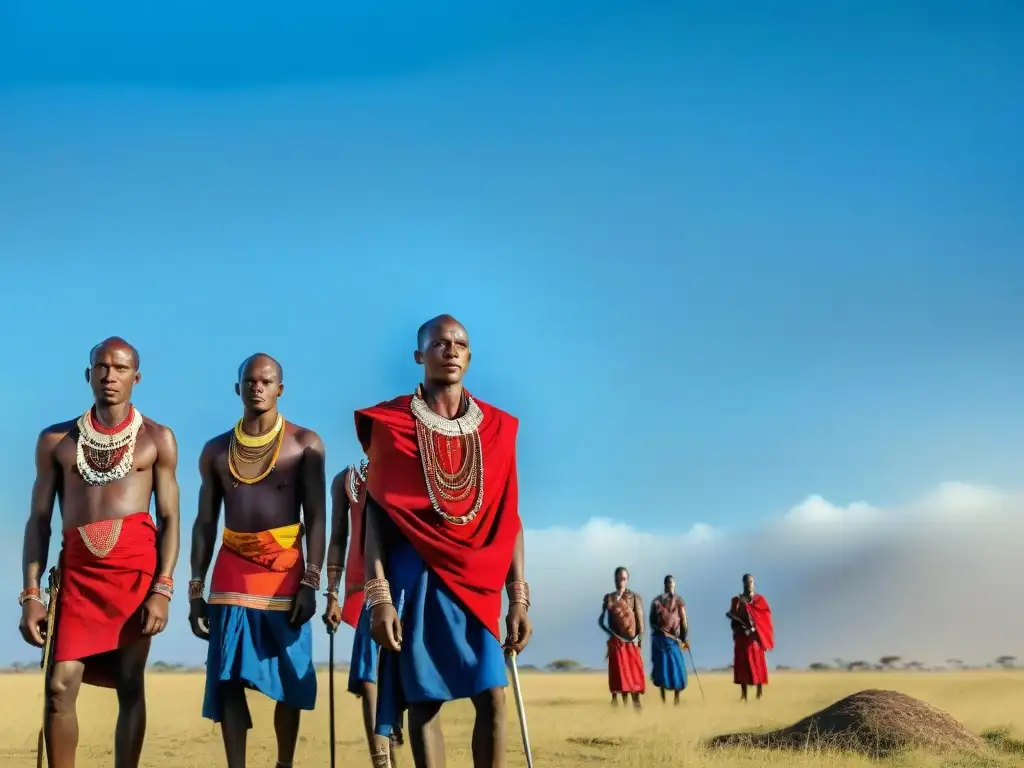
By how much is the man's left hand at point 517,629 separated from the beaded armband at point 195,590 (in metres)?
2.65

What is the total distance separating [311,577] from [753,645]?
56.7 ft

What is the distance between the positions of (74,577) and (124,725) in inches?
38.0

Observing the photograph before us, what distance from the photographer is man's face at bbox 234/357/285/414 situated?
950cm

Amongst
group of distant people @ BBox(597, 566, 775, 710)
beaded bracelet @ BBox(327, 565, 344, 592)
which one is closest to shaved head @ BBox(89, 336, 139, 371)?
beaded bracelet @ BBox(327, 565, 344, 592)

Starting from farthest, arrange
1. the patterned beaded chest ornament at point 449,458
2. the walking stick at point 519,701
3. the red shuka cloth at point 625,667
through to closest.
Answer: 1. the red shuka cloth at point 625,667
2. the patterned beaded chest ornament at point 449,458
3. the walking stick at point 519,701

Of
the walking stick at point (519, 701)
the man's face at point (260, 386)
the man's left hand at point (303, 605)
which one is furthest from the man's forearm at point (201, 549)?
the walking stick at point (519, 701)

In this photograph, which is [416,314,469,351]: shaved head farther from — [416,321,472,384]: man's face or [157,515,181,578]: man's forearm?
[157,515,181,578]: man's forearm

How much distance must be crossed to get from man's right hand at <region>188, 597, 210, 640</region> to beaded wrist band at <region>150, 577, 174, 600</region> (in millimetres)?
393

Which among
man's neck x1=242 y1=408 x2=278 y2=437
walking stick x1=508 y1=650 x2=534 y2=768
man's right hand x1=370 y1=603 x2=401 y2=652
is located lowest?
walking stick x1=508 y1=650 x2=534 y2=768

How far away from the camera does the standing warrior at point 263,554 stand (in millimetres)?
9352

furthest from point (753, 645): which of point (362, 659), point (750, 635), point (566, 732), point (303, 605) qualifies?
point (303, 605)

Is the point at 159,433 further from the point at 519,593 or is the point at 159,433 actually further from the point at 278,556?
the point at 519,593

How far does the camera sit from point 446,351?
7816mm

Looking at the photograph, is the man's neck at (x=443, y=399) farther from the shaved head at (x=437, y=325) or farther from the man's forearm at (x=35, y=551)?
the man's forearm at (x=35, y=551)
